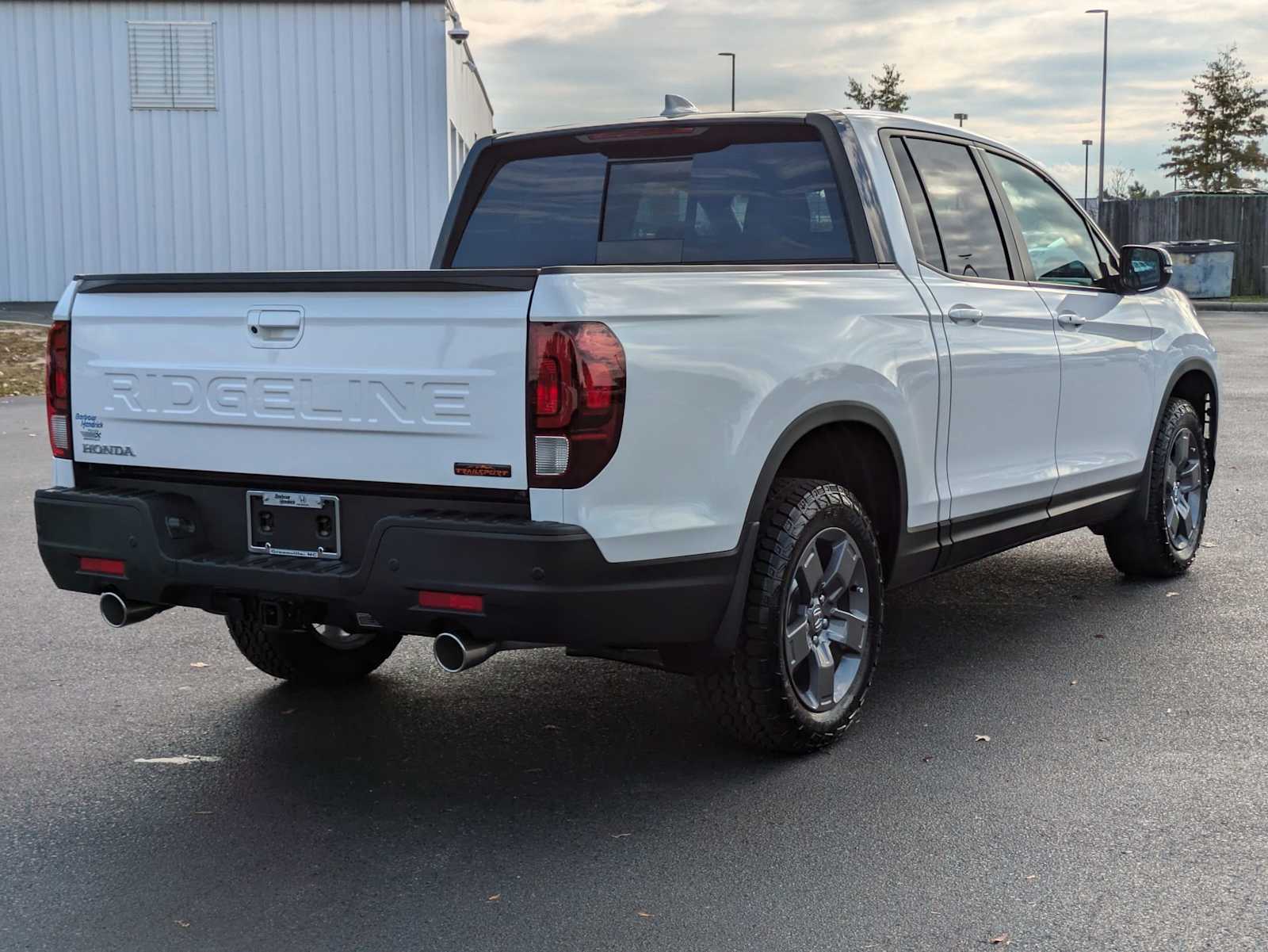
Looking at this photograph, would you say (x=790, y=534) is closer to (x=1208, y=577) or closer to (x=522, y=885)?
(x=522, y=885)

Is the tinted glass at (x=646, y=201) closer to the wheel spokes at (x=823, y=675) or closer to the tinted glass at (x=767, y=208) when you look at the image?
the tinted glass at (x=767, y=208)

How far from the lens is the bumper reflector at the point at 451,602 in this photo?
3.80 metres

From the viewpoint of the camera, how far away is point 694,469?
399 cm

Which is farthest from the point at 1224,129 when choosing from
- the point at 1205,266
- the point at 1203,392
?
the point at 1203,392

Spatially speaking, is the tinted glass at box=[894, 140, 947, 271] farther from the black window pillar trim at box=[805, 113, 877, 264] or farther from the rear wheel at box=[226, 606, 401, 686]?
the rear wheel at box=[226, 606, 401, 686]

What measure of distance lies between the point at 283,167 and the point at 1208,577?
759 inches

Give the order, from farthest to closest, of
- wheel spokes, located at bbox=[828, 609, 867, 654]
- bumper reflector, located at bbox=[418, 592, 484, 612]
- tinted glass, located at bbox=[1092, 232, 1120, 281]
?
tinted glass, located at bbox=[1092, 232, 1120, 281] → wheel spokes, located at bbox=[828, 609, 867, 654] → bumper reflector, located at bbox=[418, 592, 484, 612]

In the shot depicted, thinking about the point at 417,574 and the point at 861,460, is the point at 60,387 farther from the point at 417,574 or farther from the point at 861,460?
the point at 861,460

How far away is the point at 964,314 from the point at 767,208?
76cm

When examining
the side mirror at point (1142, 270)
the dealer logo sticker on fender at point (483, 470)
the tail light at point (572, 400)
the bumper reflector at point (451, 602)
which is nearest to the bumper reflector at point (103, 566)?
the bumper reflector at point (451, 602)

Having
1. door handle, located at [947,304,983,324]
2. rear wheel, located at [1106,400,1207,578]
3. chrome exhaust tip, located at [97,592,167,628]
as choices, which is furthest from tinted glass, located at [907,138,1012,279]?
chrome exhaust tip, located at [97,592,167,628]

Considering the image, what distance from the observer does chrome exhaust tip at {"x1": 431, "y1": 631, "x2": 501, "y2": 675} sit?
3.92 metres

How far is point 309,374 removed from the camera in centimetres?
404

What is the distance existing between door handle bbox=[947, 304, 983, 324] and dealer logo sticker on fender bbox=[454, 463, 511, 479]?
201 centimetres
